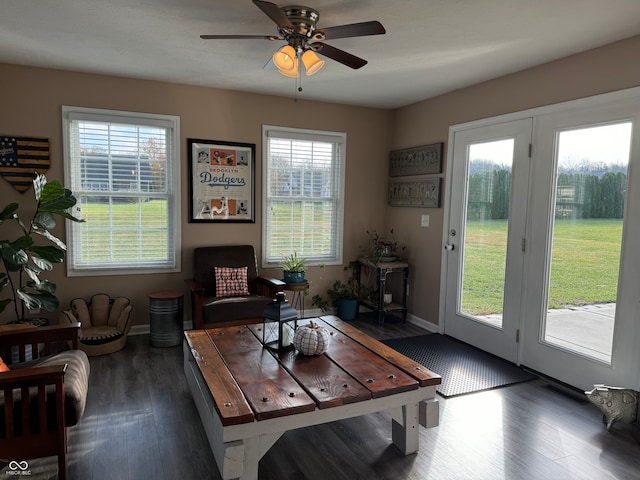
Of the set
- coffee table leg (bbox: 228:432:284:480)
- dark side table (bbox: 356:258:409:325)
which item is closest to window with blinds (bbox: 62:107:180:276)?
dark side table (bbox: 356:258:409:325)

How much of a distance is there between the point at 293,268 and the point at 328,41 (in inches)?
89.0

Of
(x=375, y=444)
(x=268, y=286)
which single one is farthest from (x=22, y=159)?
(x=375, y=444)

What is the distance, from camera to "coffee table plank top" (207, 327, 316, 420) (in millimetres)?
1954

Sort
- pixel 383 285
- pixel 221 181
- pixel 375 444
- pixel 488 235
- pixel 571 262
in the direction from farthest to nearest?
pixel 383 285
pixel 221 181
pixel 488 235
pixel 571 262
pixel 375 444

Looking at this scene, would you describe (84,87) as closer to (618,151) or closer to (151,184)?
(151,184)

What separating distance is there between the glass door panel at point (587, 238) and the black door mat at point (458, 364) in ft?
1.40

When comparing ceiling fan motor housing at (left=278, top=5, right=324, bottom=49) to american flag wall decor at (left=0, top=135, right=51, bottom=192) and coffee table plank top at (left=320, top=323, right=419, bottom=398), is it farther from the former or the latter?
american flag wall decor at (left=0, top=135, right=51, bottom=192)

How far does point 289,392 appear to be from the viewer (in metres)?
2.08

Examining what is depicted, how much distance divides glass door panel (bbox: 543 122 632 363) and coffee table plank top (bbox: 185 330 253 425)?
8.19 feet

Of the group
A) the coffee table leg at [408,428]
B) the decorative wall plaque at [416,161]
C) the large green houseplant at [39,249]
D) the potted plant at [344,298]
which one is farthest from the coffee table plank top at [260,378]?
the decorative wall plaque at [416,161]

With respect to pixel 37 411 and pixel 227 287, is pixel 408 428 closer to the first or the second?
pixel 37 411

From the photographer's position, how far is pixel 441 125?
4.45 meters

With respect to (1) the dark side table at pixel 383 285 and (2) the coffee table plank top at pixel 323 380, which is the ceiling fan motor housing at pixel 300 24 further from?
(1) the dark side table at pixel 383 285

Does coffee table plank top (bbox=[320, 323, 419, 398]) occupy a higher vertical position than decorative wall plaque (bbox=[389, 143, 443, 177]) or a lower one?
lower
